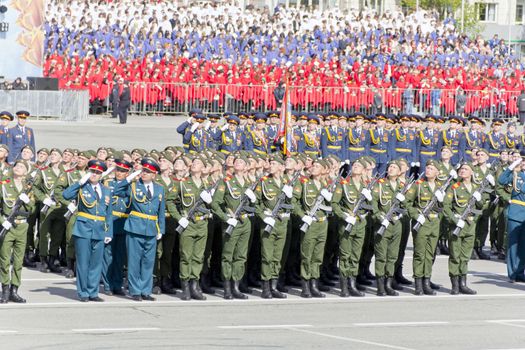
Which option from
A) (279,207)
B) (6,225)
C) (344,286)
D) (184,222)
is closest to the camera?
(6,225)

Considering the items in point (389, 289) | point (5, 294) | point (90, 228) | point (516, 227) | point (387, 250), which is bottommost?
point (389, 289)

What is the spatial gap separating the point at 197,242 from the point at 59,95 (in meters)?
21.8

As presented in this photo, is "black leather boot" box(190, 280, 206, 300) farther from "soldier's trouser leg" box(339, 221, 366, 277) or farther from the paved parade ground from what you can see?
"soldier's trouser leg" box(339, 221, 366, 277)

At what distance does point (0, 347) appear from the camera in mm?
13188

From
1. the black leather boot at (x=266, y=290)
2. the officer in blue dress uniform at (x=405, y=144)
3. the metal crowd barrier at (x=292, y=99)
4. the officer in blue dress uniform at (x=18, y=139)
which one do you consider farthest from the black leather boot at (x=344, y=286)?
the metal crowd barrier at (x=292, y=99)

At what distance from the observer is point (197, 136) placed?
25.7 meters

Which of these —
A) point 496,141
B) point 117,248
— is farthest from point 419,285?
point 496,141

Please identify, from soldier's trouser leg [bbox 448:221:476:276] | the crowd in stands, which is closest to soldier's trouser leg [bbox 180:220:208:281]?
soldier's trouser leg [bbox 448:221:476:276]

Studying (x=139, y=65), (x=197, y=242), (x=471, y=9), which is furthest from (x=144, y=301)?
(x=471, y=9)

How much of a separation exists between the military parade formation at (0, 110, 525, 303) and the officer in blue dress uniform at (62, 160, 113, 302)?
0.05ft

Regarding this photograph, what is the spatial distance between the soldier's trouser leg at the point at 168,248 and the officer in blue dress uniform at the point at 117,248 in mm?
491

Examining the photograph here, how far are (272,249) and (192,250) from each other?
1031 millimetres

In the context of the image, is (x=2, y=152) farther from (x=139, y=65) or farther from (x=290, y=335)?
(x=139, y=65)

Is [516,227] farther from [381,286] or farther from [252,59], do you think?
[252,59]
